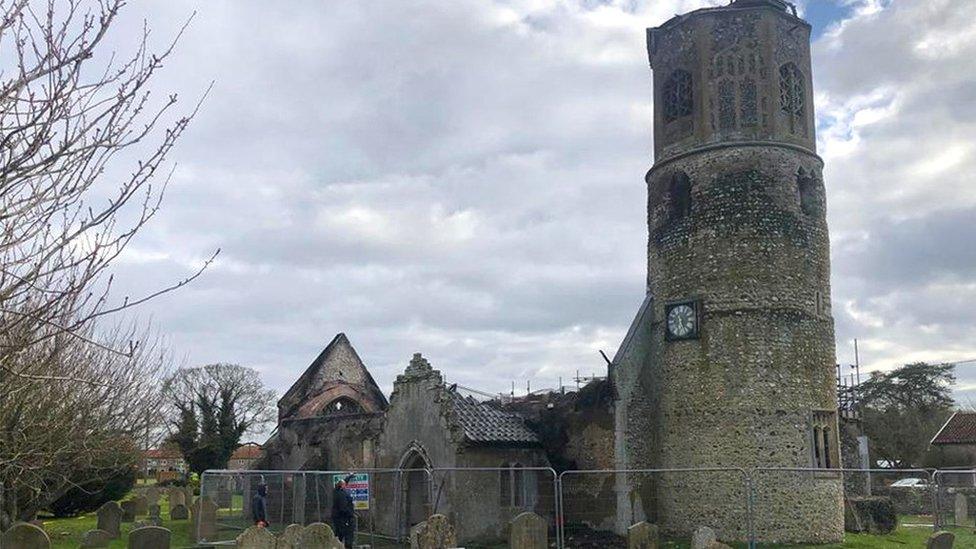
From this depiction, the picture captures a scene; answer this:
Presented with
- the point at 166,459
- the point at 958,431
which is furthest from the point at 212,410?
the point at 958,431

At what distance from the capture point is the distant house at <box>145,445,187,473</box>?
173 ft

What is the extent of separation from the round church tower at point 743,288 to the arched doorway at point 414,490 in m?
6.49

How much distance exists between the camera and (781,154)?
2394 cm

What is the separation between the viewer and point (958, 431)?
169 ft

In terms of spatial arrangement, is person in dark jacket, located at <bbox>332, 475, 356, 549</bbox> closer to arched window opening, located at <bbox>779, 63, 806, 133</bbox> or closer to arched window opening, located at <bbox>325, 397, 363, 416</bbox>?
arched window opening, located at <bbox>325, 397, 363, 416</bbox>

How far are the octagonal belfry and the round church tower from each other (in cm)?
4

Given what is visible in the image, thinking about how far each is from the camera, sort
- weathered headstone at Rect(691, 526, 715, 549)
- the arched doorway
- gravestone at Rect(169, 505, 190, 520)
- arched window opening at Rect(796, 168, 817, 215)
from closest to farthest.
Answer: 1. weathered headstone at Rect(691, 526, 715, 549)
2. arched window opening at Rect(796, 168, 817, 215)
3. the arched doorway
4. gravestone at Rect(169, 505, 190, 520)

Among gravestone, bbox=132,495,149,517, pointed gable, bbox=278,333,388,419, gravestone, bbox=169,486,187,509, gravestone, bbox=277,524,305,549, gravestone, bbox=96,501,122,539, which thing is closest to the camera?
gravestone, bbox=277,524,305,549

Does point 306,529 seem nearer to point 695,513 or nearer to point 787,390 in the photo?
point 695,513

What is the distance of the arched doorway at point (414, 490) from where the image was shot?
960 inches

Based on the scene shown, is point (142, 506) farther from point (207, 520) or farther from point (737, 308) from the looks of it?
point (737, 308)

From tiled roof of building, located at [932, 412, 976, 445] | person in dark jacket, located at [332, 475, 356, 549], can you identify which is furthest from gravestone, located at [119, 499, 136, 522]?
tiled roof of building, located at [932, 412, 976, 445]

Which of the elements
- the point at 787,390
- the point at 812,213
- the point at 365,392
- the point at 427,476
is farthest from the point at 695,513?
the point at 365,392

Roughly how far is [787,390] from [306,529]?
1308 centimetres
